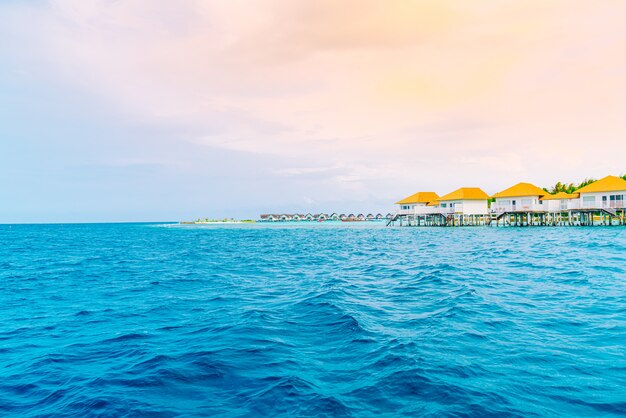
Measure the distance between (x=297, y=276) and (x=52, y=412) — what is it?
13.5 metres

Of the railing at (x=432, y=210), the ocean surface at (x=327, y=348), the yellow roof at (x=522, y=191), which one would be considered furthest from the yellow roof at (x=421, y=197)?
the ocean surface at (x=327, y=348)

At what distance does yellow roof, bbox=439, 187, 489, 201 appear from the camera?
6844 centimetres

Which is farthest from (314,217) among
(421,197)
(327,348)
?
(327,348)

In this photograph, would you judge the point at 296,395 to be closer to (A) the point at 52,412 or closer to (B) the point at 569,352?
(A) the point at 52,412

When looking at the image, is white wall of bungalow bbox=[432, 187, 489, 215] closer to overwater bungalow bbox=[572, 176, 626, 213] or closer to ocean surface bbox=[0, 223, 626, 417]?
overwater bungalow bbox=[572, 176, 626, 213]

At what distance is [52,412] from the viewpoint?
5.96m

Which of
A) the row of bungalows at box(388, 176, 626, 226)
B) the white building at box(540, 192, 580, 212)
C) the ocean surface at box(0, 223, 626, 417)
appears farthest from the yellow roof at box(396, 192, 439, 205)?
the ocean surface at box(0, 223, 626, 417)

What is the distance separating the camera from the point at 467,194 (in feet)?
226

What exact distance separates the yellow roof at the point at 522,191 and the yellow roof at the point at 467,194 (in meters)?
4.72

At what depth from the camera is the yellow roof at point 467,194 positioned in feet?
225

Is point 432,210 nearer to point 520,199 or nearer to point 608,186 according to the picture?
point 520,199

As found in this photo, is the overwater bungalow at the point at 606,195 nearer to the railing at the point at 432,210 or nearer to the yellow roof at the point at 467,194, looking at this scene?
the yellow roof at the point at 467,194

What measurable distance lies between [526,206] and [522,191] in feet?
9.52

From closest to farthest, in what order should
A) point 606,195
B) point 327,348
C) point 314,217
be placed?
1. point 327,348
2. point 606,195
3. point 314,217
